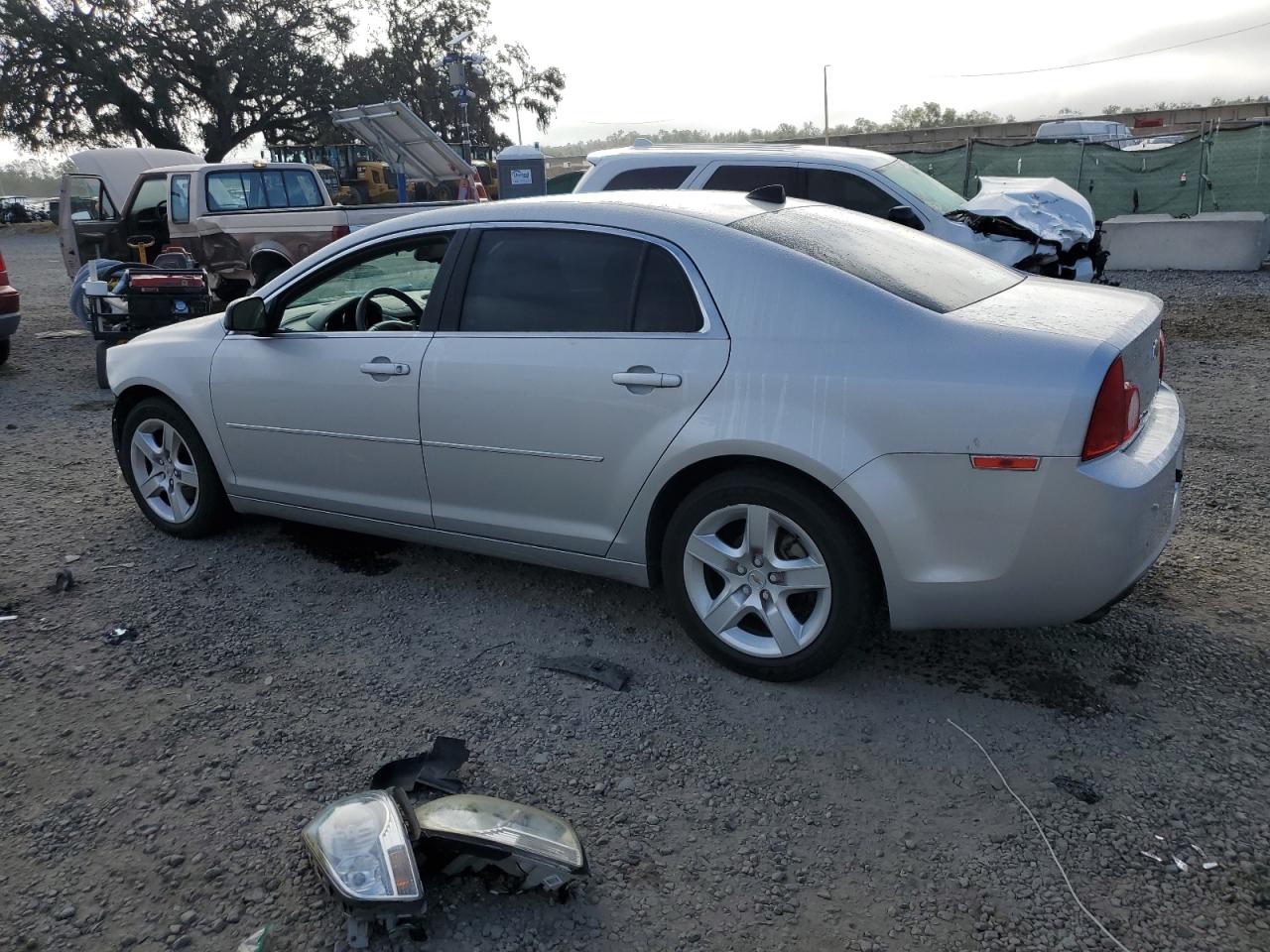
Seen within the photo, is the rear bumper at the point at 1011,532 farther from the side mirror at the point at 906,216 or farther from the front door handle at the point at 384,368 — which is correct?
the side mirror at the point at 906,216

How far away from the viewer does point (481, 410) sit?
385 centimetres

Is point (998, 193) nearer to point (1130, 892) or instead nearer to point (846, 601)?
point (846, 601)

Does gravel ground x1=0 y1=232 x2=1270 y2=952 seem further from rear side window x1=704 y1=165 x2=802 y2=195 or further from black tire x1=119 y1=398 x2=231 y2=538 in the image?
rear side window x1=704 y1=165 x2=802 y2=195

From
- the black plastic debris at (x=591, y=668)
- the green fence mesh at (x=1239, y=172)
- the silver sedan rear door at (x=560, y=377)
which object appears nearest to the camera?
the silver sedan rear door at (x=560, y=377)

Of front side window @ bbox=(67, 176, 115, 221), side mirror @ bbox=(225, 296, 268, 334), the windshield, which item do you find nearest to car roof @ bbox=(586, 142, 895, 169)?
the windshield

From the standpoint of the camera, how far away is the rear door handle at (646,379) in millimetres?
3418

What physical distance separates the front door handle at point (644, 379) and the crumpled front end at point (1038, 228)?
539cm

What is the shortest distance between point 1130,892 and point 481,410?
8.62 feet

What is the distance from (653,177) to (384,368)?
4.79 m

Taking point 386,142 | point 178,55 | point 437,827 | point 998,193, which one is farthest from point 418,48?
point 437,827

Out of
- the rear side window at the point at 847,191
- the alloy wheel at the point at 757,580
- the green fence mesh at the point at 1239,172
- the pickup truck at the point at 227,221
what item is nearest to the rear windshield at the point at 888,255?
the alloy wheel at the point at 757,580

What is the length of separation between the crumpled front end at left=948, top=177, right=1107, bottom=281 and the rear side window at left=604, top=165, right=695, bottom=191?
7.34 ft

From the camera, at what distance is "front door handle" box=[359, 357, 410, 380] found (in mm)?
4043

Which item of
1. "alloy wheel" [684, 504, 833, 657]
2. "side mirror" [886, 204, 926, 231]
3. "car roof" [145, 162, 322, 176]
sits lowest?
"alloy wheel" [684, 504, 833, 657]
